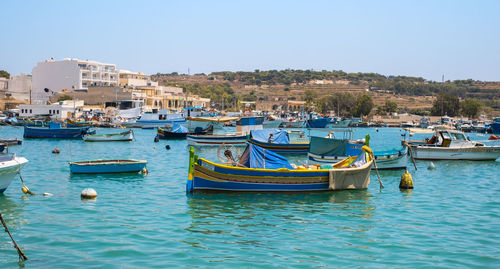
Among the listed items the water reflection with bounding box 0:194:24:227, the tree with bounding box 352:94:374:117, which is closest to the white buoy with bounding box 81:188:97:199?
the water reflection with bounding box 0:194:24:227

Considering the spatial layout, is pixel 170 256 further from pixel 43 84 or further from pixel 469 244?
pixel 43 84

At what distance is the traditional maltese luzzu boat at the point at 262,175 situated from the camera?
70.0ft

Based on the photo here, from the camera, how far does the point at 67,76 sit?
383 feet

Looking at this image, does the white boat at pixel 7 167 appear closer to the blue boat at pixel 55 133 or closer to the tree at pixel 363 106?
the blue boat at pixel 55 133

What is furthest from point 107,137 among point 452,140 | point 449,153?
point 452,140

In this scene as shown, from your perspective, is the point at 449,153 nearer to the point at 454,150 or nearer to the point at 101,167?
the point at 454,150

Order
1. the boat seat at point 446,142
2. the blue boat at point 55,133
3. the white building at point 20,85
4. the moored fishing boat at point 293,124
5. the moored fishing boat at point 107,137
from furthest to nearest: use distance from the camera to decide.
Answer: the white building at point 20,85
the moored fishing boat at point 293,124
the blue boat at point 55,133
the moored fishing boat at point 107,137
the boat seat at point 446,142

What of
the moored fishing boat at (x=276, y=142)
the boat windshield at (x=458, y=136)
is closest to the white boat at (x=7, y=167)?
the moored fishing boat at (x=276, y=142)

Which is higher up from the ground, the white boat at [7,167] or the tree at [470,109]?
the tree at [470,109]

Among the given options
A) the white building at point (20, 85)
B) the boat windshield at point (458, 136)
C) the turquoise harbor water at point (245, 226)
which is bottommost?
the turquoise harbor water at point (245, 226)

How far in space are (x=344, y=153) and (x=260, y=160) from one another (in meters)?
10.8

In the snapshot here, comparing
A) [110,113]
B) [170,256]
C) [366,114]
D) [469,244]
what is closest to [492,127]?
[366,114]

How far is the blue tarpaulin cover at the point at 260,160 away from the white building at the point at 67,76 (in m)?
98.5

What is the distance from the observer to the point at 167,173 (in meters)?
30.0
